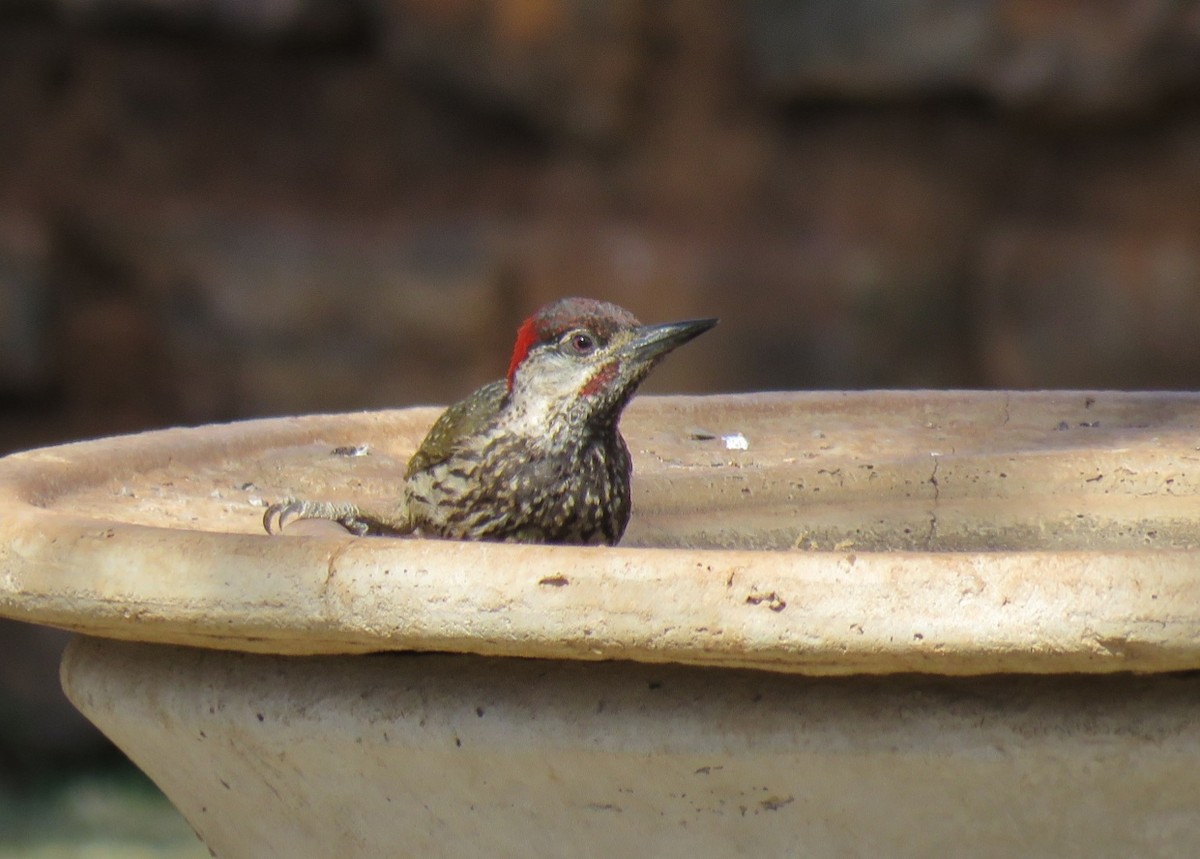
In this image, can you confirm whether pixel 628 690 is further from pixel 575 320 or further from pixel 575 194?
pixel 575 194

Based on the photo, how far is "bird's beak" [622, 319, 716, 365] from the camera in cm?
216

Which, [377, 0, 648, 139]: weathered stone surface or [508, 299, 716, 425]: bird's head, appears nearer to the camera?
[508, 299, 716, 425]: bird's head

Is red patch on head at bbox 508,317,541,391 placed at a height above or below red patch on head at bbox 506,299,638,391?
below

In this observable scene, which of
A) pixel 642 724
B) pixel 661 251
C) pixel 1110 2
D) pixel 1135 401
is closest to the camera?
pixel 642 724

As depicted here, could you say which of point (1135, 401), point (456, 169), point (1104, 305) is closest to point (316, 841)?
point (1135, 401)

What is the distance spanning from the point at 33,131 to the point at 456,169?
4.25ft

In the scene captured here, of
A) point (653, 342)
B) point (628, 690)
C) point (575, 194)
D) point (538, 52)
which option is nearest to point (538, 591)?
point (628, 690)

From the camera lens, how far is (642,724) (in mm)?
1379

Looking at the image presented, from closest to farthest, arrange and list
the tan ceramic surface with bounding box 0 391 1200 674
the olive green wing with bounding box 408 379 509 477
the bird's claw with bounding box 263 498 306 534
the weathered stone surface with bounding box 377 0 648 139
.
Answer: the tan ceramic surface with bounding box 0 391 1200 674, the bird's claw with bounding box 263 498 306 534, the olive green wing with bounding box 408 379 509 477, the weathered stone surface with bounding box 377 0 648 139

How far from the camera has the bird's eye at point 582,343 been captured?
2223 mm

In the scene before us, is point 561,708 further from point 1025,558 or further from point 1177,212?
point 1177,212

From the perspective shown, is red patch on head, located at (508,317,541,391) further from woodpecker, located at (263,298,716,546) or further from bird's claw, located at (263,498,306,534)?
bird's claw, located at (263,498,306,534)

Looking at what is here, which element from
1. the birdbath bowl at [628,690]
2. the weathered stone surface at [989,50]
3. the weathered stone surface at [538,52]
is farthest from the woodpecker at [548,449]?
the weathered stone surface at [538,52]

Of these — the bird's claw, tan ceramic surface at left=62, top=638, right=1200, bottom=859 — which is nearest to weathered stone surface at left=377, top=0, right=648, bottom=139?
the bird's claw
